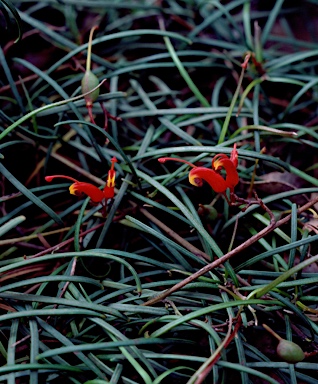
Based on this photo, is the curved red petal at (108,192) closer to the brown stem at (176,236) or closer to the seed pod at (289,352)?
the brown stem at (176,236)

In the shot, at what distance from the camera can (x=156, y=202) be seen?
72 cm

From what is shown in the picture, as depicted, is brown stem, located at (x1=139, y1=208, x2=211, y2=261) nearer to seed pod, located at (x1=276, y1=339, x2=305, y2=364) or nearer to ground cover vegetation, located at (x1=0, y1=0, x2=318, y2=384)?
ground cover vegetation, located at (x1=0, y1=0, x2=318, y2=384)

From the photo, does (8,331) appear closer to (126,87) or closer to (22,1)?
(126,87)

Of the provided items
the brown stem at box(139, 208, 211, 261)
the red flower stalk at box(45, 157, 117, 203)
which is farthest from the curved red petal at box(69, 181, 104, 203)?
the brown stem at box(139, 208, 211, 261)

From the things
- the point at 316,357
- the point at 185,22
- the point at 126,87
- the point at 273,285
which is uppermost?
the point at 185,22

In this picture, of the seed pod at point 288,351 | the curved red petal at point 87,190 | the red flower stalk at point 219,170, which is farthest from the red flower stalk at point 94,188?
the seed pod at point 288,351

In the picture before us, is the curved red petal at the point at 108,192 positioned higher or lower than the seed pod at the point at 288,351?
higher

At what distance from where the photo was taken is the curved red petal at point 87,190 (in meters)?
0.64

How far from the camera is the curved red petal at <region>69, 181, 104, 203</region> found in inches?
25.4

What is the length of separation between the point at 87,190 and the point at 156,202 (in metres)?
0.13

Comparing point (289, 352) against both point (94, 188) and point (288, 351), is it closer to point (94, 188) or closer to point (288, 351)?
point (288, 351)

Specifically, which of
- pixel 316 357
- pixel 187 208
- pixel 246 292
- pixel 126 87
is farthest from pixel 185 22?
pixel 316 357

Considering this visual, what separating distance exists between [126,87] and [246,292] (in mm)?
521

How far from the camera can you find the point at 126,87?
3.07ft
